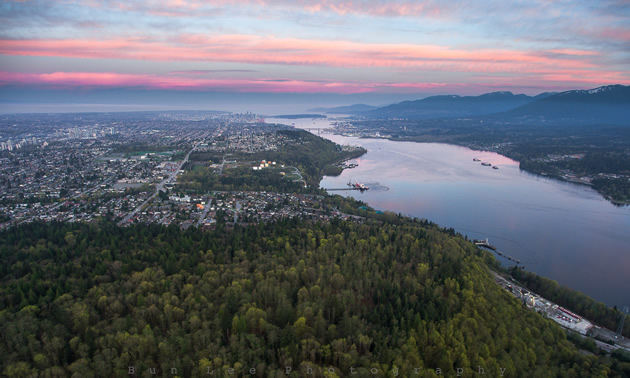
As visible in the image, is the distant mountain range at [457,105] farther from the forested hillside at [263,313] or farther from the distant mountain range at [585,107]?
the forested hillside at [263,313]

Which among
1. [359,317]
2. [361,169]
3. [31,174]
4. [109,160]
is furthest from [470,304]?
[109,160]

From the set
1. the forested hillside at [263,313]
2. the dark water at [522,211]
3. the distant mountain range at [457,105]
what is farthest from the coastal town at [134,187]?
the distant mountain range at [457,105]

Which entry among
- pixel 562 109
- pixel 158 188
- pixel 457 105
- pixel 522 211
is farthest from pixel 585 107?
pixel 158 188

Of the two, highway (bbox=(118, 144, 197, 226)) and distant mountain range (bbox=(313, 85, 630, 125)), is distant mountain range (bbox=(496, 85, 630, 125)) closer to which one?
distant mountain range (bbox=(313, 85, 630, 125))

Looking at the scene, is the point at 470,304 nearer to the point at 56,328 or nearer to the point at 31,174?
the point at 56,328

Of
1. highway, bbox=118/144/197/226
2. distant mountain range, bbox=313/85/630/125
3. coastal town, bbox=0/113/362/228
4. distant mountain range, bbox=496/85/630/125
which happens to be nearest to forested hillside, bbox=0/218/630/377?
highway, bbox=118/144/197/226

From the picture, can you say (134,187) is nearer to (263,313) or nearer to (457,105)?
(263,313)
